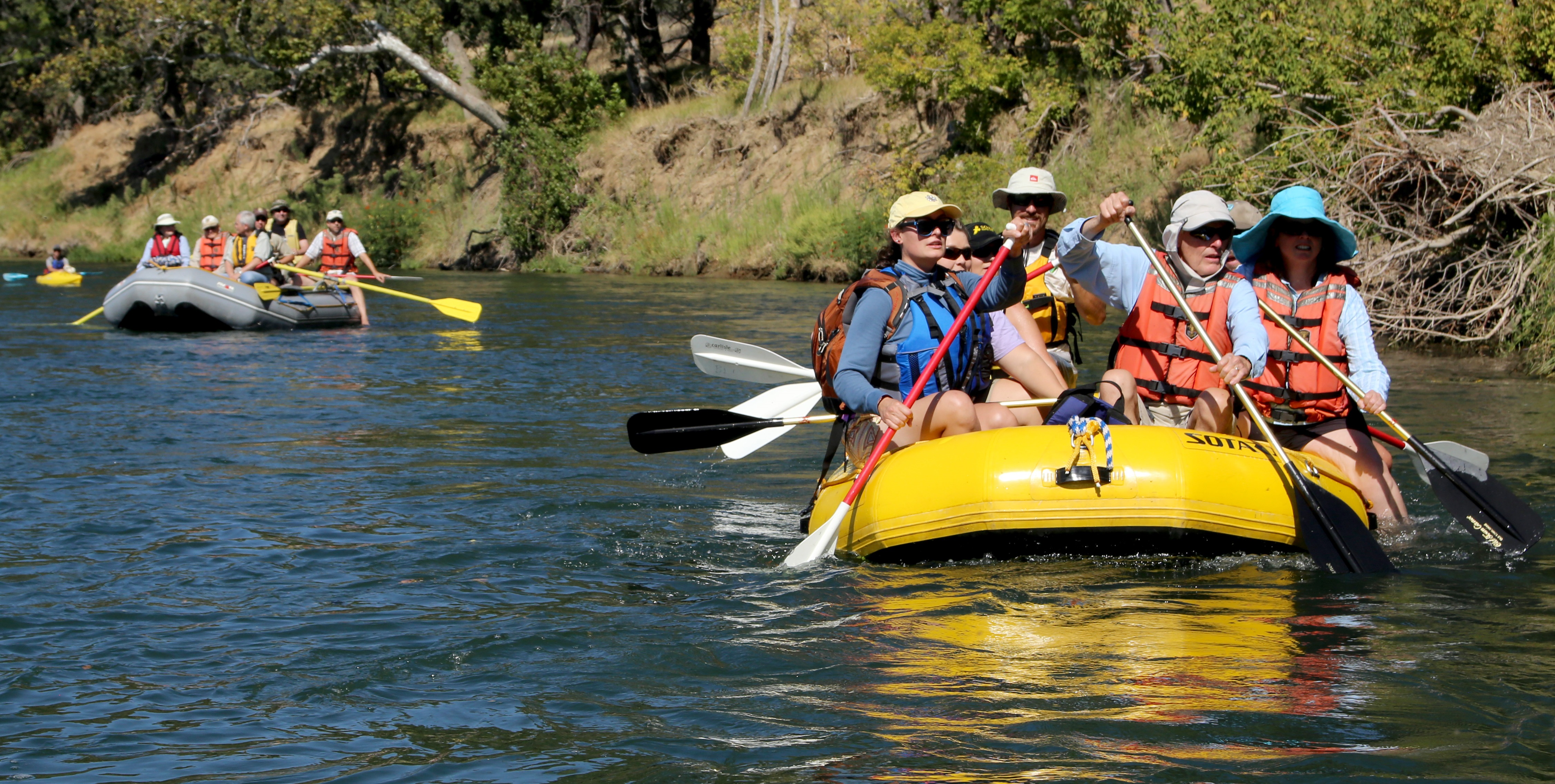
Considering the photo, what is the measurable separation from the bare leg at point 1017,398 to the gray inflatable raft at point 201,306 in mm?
11010

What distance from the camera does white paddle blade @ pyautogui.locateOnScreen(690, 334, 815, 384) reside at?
7004mm

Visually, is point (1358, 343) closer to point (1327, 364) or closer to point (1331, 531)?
point (1327, 364)

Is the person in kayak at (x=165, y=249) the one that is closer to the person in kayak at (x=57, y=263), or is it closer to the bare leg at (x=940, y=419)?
the person in kayak at (x=57, y=263)

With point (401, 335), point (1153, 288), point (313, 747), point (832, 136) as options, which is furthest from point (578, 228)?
point (313, 747)

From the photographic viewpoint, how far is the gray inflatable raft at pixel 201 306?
14375 mm

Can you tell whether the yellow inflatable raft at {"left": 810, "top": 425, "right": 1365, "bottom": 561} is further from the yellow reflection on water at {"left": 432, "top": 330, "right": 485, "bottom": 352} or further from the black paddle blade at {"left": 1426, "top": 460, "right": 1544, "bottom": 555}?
the yellow reflection on water at {"left": 432, "top": 330, "right": 485, "bottom": 352}

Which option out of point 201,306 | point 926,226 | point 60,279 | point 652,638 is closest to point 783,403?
point 926,226

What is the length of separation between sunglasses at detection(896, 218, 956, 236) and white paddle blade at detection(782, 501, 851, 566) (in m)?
0.99

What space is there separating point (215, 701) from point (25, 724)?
441 mm

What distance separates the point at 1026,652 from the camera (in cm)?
407

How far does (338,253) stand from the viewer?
1644cm

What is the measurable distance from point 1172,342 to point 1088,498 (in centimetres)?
110

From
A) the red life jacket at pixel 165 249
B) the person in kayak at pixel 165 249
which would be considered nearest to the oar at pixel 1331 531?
the person in kayak at pixel 165 249

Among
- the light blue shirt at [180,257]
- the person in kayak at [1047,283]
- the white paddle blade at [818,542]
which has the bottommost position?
the white paddle blade at [818,542]
